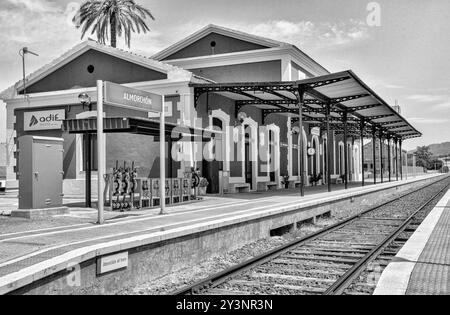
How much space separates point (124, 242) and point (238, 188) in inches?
610

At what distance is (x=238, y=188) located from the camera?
875 inches

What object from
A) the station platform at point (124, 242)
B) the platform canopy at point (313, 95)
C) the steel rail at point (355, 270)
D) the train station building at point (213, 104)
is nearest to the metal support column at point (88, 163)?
the station platform at point (124, 242)

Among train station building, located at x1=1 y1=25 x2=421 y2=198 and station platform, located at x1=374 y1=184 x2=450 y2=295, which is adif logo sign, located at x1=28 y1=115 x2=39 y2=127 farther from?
station platform, located at x1=374 y1=184 x2=450 y2=295

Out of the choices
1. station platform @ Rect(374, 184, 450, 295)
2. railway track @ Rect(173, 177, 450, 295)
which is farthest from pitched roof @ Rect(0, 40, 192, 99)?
station platform @ Rect(374, 184, 450, 295)

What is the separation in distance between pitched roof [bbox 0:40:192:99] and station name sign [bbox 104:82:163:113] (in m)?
8.17

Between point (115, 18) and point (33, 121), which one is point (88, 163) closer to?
point (33, 121)

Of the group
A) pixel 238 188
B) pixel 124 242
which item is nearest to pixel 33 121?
pixel 238 188

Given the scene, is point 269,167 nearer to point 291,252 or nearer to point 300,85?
point 300,85

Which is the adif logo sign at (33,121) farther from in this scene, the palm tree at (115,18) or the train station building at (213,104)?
the palm tree at (115,18)

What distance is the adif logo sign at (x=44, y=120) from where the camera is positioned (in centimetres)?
2175

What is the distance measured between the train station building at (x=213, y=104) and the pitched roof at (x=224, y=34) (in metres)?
0.07

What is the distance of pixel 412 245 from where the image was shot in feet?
29.8

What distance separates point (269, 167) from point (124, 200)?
14035mm
